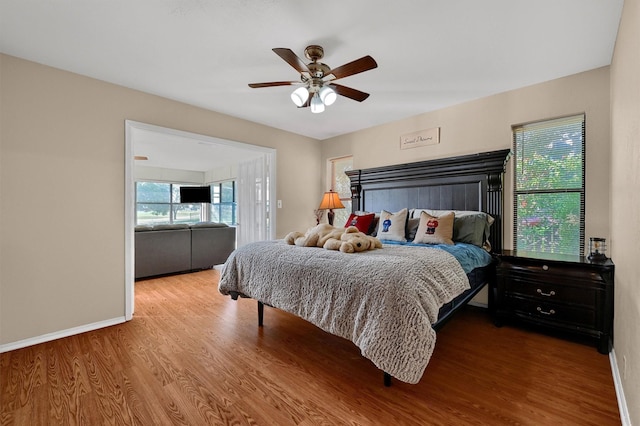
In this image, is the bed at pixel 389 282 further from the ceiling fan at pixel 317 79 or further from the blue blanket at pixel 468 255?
the ceiling fan at pixel 317 79

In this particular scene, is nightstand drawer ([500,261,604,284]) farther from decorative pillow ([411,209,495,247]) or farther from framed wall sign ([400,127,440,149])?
framed wall sign ([400,127,440,149])

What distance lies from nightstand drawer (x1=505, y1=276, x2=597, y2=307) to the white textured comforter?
2.59 ft

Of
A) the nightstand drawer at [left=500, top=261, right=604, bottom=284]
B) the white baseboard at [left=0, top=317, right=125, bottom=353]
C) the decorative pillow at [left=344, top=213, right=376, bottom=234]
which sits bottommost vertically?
the white baseboard at [left=0, top=317, right=125, bottom=353]

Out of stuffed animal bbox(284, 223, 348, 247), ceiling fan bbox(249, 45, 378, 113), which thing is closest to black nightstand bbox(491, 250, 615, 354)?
stuffed animal bbox(284, 223, 348, 247)

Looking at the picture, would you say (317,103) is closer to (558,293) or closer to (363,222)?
(363,222)

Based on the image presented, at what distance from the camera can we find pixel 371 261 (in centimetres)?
181

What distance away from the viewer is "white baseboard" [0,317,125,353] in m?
2.32

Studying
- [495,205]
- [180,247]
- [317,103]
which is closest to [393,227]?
[495,205]

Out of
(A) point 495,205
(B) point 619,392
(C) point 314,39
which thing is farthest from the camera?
(A) point 495,205

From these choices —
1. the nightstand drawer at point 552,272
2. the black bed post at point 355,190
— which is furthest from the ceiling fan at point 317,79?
the nightstand drawer at point 552,272

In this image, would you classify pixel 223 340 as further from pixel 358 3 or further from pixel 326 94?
pixel 358 3

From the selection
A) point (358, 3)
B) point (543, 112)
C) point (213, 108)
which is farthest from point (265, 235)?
point (543, 112)

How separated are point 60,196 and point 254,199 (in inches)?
111

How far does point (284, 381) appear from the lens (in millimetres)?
1828
